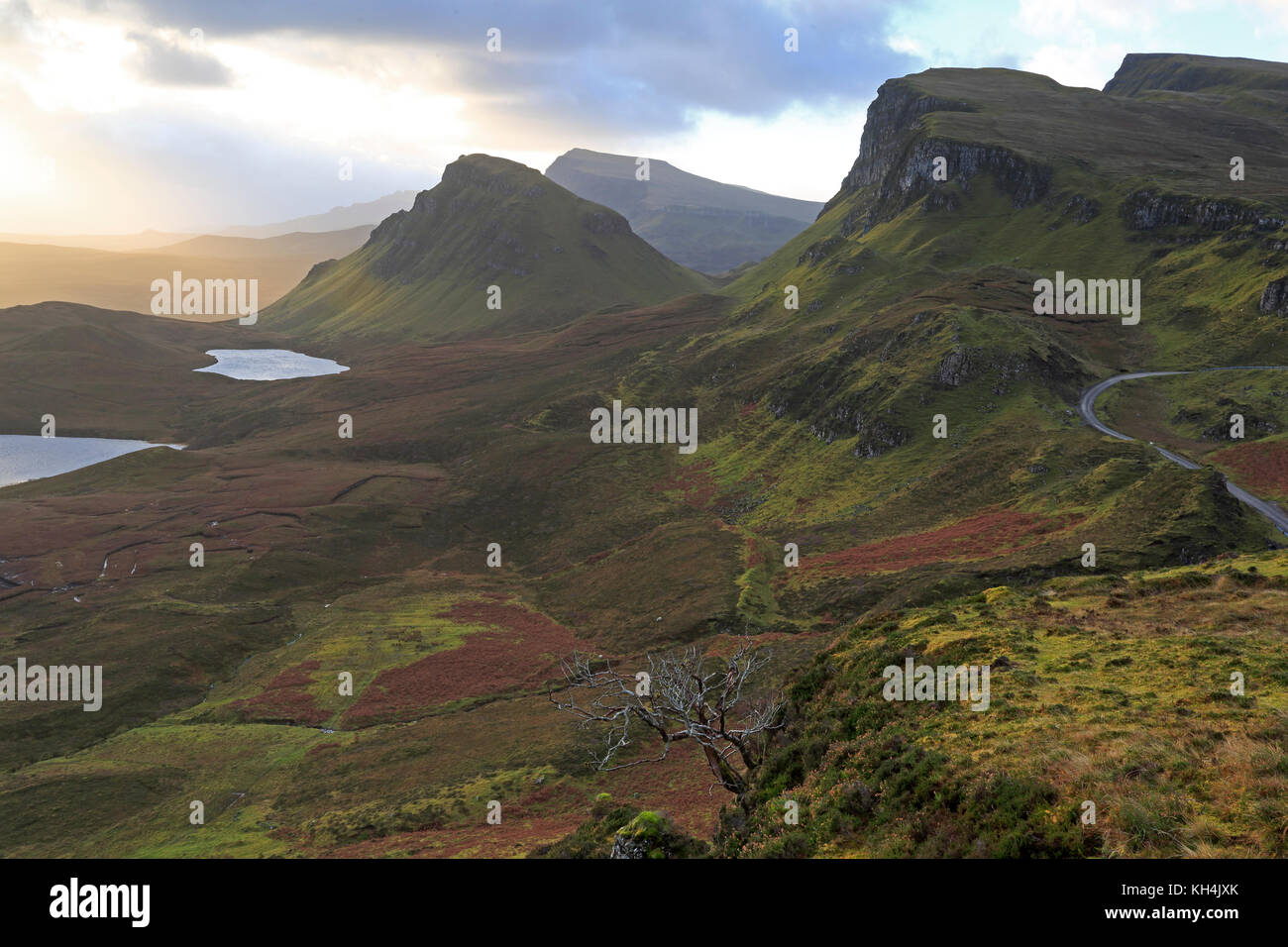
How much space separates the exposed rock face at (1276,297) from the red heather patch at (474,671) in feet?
401

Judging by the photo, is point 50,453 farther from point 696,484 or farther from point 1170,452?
point 1170,452

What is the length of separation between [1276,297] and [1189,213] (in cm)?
4647

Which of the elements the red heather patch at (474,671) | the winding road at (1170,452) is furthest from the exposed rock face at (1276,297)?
the red heather patch at (474,671)

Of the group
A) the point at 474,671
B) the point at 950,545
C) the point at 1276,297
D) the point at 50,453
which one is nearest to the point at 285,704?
the point at 474,671

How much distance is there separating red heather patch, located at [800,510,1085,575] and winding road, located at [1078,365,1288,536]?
14362 mm

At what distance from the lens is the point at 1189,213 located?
149m

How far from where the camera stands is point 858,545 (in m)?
81.1

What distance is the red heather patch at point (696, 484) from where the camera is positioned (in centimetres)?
11238

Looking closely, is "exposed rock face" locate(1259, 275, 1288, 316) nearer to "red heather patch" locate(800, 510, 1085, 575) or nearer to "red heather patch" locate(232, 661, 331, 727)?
"red heather patch" locate(800, 510, 1085, 575)

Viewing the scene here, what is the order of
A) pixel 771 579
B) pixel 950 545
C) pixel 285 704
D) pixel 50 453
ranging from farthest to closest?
pixel 50 453, pixel 771 579, pixel 950 545, pixel 285 704

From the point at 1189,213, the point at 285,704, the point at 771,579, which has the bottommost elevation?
the point at 285,704
